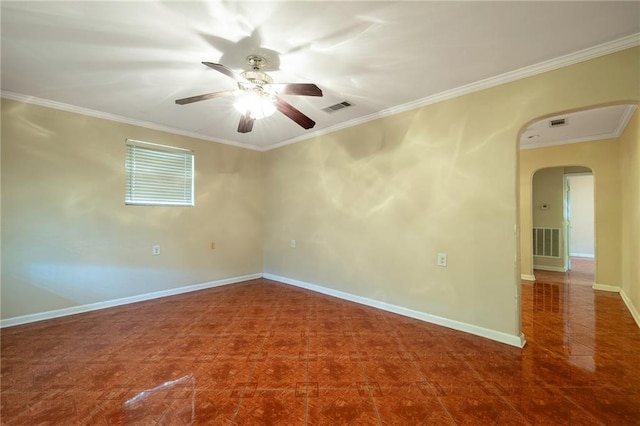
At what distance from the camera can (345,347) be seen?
8.06 feet

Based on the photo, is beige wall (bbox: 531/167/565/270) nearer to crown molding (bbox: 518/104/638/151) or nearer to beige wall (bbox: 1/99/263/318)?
crown molding (bbox: 518/104/638/151)

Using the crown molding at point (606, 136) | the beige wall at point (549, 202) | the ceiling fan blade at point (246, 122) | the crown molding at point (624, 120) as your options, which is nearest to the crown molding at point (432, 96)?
the crown molding at point (606, 136)

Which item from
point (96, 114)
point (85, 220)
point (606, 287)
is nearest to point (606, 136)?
point (606, 287)

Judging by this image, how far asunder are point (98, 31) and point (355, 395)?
10.2 ft

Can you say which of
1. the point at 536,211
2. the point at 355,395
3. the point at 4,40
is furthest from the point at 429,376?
the point at 536,211

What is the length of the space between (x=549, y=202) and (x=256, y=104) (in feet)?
22.0

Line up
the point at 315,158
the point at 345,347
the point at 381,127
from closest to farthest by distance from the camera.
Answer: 1. the point at 345,347
2. the point at 381,127
3. the point at 315,158

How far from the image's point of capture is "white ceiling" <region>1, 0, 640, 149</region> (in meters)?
1.73

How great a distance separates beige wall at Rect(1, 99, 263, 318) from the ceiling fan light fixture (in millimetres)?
2365

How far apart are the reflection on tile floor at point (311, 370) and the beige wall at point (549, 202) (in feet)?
10.0

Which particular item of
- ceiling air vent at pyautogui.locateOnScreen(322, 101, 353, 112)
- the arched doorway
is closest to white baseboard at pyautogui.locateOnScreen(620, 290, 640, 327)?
the arched doorway

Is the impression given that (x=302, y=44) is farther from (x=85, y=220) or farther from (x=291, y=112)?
(x=85, y=220)

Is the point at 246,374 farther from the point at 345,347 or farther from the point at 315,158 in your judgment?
the point at 315,158

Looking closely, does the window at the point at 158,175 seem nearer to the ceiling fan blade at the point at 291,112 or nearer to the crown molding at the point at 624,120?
the ceiling fan blade at the point at 291,112
